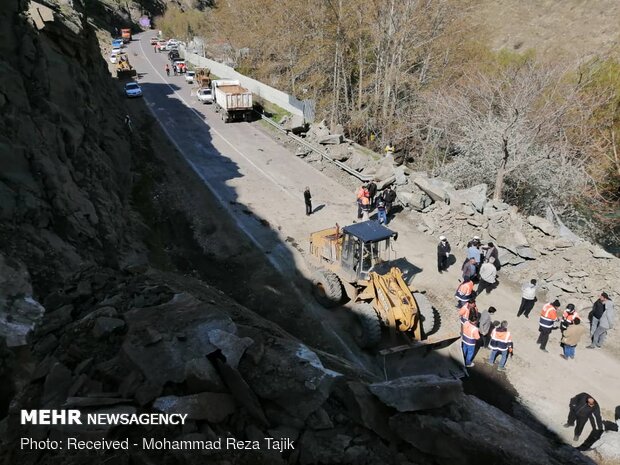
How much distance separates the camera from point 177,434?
17.3 feet

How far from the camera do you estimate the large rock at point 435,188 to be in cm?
1828

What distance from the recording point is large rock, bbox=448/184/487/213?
17.2 meters

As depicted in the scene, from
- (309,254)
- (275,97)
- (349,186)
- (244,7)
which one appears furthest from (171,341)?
(244,7)

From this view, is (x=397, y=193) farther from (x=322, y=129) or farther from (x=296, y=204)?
(x=322, y=129)

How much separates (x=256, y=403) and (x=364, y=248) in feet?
24.2

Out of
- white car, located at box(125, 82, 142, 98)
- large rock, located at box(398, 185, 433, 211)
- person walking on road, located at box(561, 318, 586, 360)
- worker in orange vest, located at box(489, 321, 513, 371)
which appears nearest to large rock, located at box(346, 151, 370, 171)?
large rock, located at box(398, 185, 433, 211)

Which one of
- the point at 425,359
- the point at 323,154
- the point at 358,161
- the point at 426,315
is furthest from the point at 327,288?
the point at 323,154

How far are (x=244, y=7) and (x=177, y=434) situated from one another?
5202 cm

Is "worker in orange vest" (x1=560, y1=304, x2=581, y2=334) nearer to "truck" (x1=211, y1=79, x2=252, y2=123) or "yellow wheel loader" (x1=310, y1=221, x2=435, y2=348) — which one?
"yellow wheel loader" (x1=310, y1=221, x2=435, y2=348)

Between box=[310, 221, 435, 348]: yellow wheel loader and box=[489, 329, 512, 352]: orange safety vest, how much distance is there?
1.55 meters

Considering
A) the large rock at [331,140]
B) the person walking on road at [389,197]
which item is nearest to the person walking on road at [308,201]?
the person walking on road at [389,197]

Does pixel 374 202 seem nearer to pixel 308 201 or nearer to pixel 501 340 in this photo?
pixel 308 201

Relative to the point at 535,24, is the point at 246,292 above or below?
below

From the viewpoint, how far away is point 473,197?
17484mm
